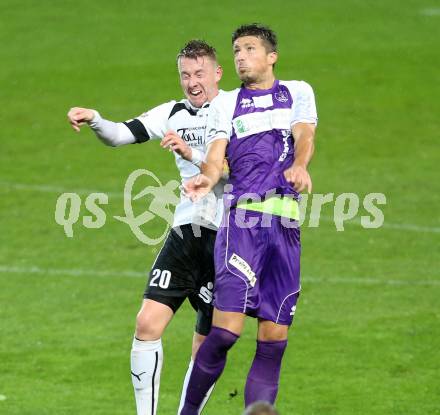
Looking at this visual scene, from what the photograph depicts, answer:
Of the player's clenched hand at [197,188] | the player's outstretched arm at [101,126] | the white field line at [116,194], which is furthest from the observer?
the white field line at [116,194]

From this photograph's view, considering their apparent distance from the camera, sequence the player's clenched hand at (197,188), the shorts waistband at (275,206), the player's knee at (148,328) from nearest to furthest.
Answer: the player's clenched hand at (197,188) → the shorts waistband at (275,206) → the player's knee at (148,328)

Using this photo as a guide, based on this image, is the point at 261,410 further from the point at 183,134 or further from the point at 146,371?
the point at 183,134

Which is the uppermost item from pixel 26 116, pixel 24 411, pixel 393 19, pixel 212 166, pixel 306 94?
pixel 393 19

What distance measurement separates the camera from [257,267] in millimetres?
7664

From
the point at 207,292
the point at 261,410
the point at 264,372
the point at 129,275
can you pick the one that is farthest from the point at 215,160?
the point at 129,275

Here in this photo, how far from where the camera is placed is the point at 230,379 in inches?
414

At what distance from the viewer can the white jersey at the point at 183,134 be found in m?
8.55

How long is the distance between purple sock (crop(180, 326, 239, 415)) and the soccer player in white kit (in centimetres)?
53

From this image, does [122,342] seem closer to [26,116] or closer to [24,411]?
[24,411]

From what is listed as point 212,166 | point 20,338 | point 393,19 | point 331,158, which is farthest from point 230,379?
point 393,19

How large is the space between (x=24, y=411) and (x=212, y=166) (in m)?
2.98

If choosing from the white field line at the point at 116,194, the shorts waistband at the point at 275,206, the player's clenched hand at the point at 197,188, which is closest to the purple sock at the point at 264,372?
the shorts waistband at the point at 275,206

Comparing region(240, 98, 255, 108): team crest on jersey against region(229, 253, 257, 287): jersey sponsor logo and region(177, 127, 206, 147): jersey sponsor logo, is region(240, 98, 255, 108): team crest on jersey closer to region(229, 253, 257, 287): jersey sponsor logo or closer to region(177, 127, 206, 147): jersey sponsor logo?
region(177, 127, 206, 147): jersey sponsor logo

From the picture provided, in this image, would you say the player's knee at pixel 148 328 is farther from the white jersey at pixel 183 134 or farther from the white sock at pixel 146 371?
the white jersey at pixel 183 134
